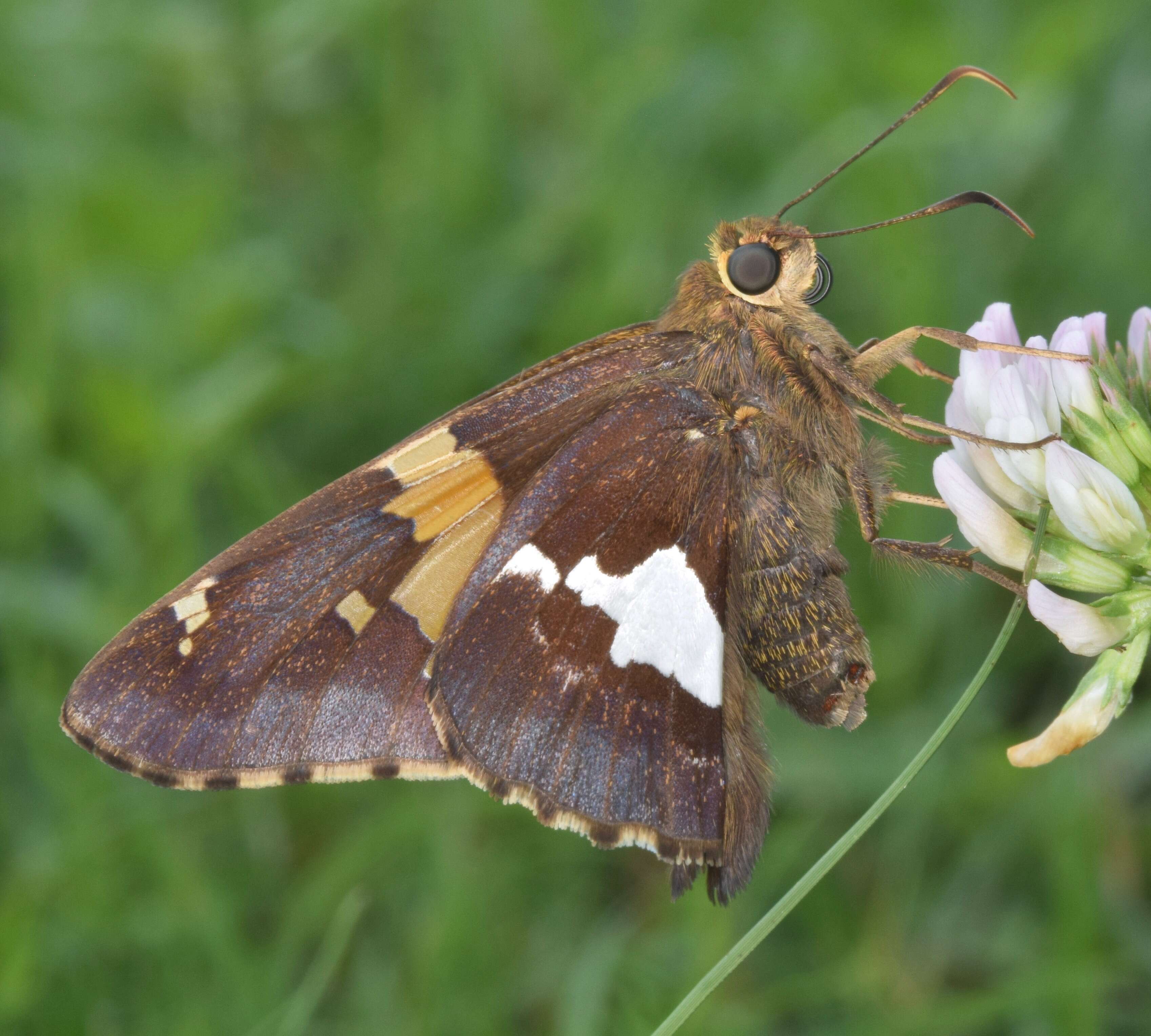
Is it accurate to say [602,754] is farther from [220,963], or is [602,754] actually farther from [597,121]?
[597,121]

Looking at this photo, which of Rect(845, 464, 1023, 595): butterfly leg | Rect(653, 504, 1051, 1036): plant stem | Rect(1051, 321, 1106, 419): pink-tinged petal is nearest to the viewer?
Rect(653, 504, 1051, 1036): plant stem

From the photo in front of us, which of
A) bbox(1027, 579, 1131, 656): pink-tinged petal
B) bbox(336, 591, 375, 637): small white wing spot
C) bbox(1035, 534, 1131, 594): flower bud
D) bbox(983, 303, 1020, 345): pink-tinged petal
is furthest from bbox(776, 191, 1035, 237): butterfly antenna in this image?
bbox(336, 591, 375, 637): small white wing spot

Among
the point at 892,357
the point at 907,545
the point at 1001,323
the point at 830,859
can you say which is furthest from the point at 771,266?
the point at 830,859

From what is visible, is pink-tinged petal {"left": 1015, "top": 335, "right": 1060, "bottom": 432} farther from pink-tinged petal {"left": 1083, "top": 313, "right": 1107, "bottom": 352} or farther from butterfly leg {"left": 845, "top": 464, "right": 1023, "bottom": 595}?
butterfly leg {"left": 845, "top": 464, "right": 1023, "bottom": 595}

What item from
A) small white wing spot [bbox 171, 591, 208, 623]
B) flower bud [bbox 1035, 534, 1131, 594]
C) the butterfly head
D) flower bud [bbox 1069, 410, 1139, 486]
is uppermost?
small white wing spot [bbox 171, 591, 208, 623]

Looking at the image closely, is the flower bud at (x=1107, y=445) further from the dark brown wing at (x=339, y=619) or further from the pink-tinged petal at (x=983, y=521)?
the dark brown wing at (x=339, y=619)

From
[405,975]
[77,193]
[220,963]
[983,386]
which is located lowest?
[405,975]

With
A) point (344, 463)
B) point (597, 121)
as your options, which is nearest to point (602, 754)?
point (344, 463)
